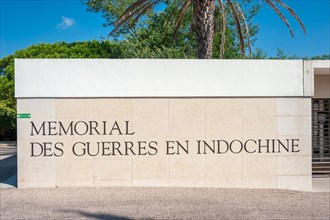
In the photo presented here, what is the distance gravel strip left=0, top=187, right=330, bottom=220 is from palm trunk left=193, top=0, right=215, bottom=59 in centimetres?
A: 463

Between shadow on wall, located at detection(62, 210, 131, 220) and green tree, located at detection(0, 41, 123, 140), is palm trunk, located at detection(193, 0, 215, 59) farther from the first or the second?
green tree, located at detection(0, 41, 123, 140)

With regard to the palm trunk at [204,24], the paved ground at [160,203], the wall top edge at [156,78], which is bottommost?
the paved ground at [160,203]

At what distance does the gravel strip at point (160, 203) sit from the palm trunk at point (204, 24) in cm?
463

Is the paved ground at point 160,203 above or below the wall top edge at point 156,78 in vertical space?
below

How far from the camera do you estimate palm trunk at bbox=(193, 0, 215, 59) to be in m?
10.5

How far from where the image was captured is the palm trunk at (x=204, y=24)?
1052cm

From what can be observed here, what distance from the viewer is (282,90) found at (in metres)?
8.17

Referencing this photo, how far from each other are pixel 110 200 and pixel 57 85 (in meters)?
2.80

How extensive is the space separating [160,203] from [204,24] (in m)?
5.97

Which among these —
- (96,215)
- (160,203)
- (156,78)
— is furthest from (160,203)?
(156,78)

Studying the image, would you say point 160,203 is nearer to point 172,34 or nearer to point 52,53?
point 172,34

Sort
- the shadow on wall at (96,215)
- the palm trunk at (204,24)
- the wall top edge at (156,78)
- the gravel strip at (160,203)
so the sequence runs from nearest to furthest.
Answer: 1. the shadow on wall at (96,215)
2. the gravel strip at (160,203)
3. the wall top edge at (156,78)
4. the palm trunk at (204,24)

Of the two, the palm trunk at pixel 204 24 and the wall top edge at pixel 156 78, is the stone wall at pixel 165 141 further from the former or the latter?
the palm trunk at pixel 204 24

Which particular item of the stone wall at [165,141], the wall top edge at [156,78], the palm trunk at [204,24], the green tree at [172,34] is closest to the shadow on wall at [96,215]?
the stone wall at [165,141]
